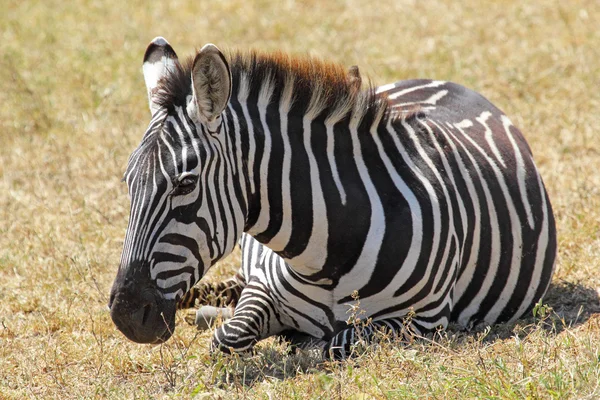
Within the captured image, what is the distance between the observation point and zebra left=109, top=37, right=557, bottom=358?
4.17 metres

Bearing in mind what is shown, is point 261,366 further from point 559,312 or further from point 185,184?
point 559,312

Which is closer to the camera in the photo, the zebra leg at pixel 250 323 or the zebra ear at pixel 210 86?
the zebra ear at pixel 210 86

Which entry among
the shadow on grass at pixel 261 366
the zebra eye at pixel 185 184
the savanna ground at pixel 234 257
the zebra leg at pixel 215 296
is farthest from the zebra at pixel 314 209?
the zebra leg at pixel 215 296

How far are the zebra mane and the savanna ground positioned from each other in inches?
50.5

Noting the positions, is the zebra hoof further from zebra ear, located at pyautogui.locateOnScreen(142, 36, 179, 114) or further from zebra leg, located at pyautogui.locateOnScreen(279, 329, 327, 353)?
zebra ear, located at pyautogui.locateOnScreen(142, 36, 179, 114)

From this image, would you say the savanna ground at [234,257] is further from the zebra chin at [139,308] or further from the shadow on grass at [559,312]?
the zebra chin at [139,308]

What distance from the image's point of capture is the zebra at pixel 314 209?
417 centimetres

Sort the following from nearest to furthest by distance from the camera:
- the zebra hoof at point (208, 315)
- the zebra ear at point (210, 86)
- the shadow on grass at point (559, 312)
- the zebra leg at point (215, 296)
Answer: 1. the zebra ear at point (210, 86)
2. the shadow on grass at point (559, 312)
3. the zebra hoof at point (208, 315)
4. the zebra leg at point (215, 296)

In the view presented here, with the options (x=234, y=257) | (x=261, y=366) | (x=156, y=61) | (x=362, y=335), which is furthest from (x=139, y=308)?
(x=234, y=257)

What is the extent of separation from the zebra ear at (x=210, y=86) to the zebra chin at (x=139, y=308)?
2.71ft

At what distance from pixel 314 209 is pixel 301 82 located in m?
0.67

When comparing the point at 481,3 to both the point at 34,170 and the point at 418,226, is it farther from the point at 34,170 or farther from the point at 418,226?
the point at 418,226

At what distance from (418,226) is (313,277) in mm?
624

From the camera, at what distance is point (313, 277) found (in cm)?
473
